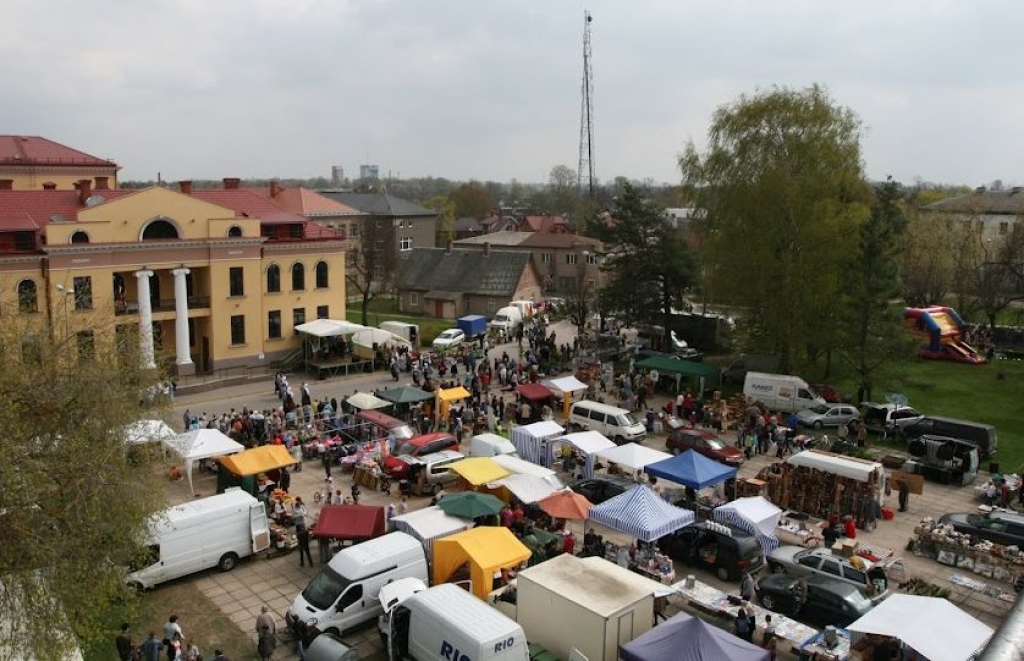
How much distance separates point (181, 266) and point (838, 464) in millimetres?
28991

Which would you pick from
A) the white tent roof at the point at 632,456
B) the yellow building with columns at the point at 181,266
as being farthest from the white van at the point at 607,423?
the yellow building with columns at the point at 181,266

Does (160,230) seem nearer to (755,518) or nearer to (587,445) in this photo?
(587,445)

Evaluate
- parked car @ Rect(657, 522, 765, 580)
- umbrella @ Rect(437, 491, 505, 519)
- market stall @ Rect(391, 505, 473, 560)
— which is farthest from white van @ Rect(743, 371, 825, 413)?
market stall @ Rect(391, 505, 473, 560)

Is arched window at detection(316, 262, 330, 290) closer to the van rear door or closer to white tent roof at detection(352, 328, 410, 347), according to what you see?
white tent roof at detection(352, 328, 410, 347)

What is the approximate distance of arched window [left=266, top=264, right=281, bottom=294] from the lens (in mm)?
41031

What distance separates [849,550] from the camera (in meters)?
19.3

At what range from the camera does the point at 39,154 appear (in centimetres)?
5262

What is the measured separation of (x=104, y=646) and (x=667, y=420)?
20.0 m

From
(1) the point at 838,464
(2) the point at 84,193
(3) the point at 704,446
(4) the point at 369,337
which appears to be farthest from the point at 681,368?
Result: (2) the point at 84,193

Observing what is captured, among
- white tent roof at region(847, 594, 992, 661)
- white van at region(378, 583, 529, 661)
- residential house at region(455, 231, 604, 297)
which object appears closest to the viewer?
white van at region(378, 583, 529, 661)

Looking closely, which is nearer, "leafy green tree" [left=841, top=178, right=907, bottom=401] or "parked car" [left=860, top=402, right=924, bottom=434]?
"parked car" [left=860, top=402, right=924, bottom=434]

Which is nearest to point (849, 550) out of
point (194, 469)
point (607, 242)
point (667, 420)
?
point (667, 420)

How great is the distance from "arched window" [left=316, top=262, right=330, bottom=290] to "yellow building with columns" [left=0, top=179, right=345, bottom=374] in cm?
6

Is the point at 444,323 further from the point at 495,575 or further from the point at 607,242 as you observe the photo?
the point at 495,575
